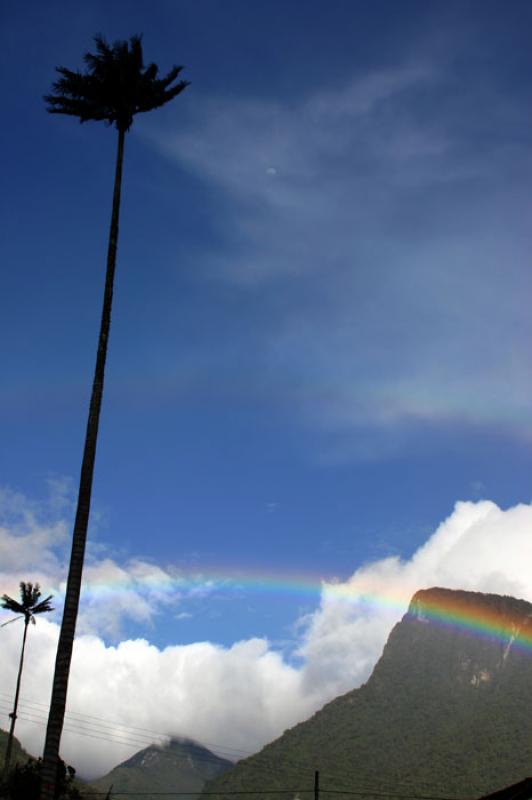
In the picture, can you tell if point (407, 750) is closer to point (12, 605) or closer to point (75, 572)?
point (12, 605)

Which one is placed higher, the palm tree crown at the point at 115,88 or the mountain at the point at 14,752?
the palm tree crown at the point at 115,88

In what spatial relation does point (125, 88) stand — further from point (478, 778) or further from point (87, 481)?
point (478, 778)

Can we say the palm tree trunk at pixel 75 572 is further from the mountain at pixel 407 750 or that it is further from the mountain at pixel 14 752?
the mountain at pixel 407 750

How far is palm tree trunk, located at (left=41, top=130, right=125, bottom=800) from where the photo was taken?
1897 centimetres

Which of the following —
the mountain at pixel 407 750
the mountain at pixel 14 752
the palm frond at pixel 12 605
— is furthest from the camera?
the mountain at pixel 407 750

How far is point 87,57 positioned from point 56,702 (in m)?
19.0

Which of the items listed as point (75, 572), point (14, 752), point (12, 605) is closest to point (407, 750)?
point (14, 752)

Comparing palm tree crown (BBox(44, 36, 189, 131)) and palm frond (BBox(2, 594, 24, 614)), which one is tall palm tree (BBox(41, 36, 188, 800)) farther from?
palm frond (BBox(2, 594, 24, 614))

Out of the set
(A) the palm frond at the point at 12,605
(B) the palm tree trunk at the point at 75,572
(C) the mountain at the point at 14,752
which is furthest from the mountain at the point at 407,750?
(B) the palm tree trunk at the point at 75,572

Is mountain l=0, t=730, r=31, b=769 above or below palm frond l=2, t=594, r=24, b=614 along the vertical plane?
below

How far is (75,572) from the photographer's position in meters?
20.2

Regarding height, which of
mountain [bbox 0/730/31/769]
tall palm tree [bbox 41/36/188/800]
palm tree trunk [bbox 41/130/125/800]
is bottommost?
mountain [bbox 0/730/31/769]

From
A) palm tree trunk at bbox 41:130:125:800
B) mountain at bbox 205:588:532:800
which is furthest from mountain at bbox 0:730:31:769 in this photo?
palm tree trunk at bbox 41:130:125:800

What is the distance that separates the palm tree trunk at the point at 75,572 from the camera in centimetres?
1897
